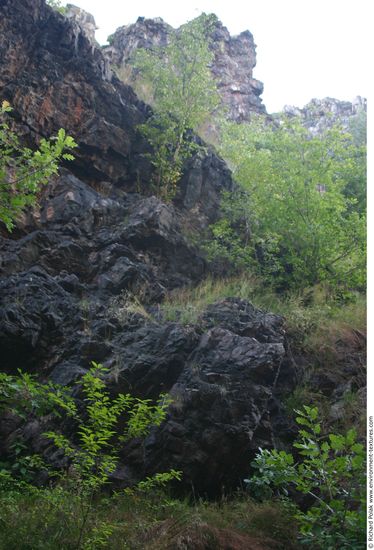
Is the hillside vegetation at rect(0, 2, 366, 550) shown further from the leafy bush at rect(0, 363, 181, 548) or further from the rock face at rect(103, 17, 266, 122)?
the rock face at rect(103, 17, 266, 122)

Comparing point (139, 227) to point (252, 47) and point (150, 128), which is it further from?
point (252, 47)

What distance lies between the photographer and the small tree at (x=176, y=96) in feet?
44.3

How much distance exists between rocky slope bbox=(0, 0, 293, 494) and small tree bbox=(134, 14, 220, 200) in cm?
45

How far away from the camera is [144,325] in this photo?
29.2 ft

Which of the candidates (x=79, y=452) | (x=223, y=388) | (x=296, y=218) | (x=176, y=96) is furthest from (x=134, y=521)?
(x=176, y=96)

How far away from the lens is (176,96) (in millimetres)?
14453

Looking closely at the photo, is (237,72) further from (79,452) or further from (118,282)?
(79,452)

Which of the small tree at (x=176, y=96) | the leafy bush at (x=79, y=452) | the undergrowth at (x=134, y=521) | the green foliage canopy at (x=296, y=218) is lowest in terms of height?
the undergrowth at (x=134, y=521)

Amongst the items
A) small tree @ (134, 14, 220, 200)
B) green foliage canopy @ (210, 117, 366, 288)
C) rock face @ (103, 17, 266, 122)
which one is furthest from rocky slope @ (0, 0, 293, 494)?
rock face @ (103, 17, 266, 122)

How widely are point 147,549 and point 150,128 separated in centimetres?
1116

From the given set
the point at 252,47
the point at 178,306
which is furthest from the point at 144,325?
the point at 252,47

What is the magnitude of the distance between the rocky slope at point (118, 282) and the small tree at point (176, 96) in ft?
1.47

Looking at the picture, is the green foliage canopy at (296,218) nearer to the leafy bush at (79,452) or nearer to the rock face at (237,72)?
the leafy bush at (79,452)

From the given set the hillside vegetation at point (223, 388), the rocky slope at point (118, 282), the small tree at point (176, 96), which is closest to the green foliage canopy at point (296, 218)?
the hillside vegetation at point (223, 388)
